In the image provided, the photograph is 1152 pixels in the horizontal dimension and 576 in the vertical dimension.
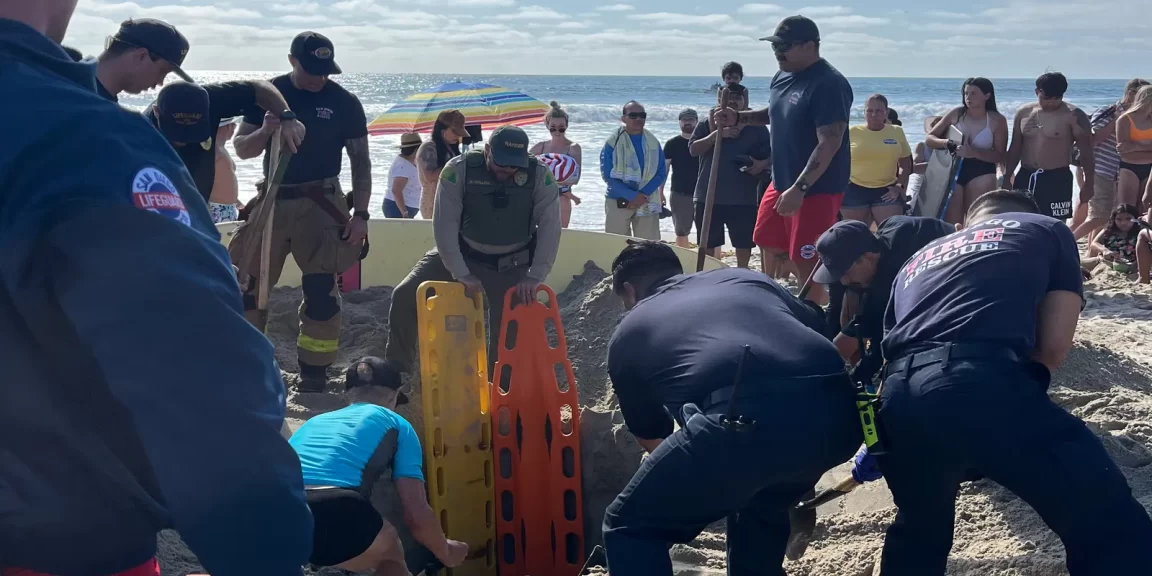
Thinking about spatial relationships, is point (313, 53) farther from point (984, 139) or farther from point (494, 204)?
point (984, 139)

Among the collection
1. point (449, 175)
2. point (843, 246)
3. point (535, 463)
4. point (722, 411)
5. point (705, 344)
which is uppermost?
point (449, 175)

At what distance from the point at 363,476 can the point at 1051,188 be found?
630cm

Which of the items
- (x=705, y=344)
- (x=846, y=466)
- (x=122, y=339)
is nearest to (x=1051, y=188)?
(x=846, y=466)

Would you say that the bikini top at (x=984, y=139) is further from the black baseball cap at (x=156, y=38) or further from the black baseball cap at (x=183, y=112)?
the black baseball cap at (x=156, y=38)

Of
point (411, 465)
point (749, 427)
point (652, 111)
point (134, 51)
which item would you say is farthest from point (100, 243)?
point (652, 111)

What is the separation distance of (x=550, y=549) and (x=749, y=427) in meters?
2.27

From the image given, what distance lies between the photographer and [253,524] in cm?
104

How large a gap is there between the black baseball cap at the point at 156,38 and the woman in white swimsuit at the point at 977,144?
5.63 meters

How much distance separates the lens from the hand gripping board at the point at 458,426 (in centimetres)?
467

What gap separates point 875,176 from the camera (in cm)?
796

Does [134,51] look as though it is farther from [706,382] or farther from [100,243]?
[100,243]

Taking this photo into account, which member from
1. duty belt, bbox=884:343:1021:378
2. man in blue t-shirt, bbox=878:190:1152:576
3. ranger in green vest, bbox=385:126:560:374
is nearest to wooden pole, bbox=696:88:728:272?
ranger in green vest, bbox=385:126:560:374

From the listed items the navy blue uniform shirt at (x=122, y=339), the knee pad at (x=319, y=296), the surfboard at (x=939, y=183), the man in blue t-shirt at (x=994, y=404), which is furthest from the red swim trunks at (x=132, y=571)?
the surfboard at (x=939, y=183)

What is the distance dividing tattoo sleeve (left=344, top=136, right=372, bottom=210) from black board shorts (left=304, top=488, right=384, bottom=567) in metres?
2.41
